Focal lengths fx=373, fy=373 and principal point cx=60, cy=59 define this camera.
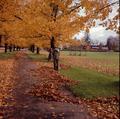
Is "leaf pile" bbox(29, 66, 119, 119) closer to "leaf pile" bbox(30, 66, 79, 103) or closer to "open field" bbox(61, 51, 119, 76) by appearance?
"leaf pile" bbox(30, 66, 79, 103)

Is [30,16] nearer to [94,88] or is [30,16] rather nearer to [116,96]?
[94,88]

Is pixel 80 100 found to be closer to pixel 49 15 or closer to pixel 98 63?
pixel 49 15

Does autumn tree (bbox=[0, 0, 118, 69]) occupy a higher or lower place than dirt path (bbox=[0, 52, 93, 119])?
higher

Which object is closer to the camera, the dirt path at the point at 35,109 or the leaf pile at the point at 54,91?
the dirt path at the point at 35,109

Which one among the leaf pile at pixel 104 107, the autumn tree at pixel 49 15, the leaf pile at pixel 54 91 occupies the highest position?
the autumn tree at pixel 49 15

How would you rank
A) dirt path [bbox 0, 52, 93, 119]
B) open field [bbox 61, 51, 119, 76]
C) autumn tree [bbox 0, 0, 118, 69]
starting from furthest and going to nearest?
open field [bbox 61, 51, 119, 76]
autumn tree [bbox 0, 0, 118, 69]
dirt path [bbox 0, 52, 93, 119]

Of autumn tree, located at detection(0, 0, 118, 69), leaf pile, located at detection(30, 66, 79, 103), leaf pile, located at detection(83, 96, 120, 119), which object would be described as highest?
autumn tree, located at detection(0, 0, 118, 69)

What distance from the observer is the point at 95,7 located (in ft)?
55.0

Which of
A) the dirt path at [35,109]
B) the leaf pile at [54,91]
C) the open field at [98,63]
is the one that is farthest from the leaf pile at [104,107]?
the open field at [98,63]

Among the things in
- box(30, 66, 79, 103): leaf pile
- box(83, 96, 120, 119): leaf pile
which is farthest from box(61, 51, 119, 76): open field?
box(83, 96, 120, 119): leaf pile

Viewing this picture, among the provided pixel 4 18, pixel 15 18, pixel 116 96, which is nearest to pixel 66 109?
pixel 116 96

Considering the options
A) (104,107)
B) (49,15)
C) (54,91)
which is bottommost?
(104,107)

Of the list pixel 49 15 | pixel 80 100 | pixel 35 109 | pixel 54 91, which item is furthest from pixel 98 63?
pixel 35 109

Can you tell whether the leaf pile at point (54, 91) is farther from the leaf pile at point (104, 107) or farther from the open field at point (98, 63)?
the open field at point (98, 63)
